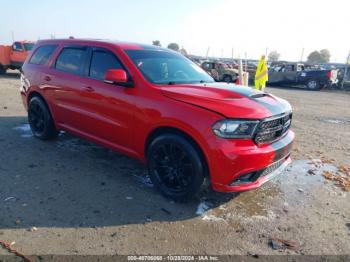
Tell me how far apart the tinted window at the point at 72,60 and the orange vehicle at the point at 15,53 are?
14.3m

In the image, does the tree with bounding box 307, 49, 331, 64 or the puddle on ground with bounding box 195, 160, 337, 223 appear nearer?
the puddle on ground with bounding box 195, 160, 337, 223

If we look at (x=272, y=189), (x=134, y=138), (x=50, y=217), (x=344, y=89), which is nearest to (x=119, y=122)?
(x=134, y=138)

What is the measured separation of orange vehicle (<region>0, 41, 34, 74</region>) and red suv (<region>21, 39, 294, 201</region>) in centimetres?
1429

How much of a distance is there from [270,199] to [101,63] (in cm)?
304

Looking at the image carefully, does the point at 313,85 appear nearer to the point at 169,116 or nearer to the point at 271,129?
the point at 271,129

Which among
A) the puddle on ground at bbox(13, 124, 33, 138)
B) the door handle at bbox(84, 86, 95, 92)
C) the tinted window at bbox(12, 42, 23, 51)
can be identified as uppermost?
the tinted window at bbox(12, 42, 23, 51)

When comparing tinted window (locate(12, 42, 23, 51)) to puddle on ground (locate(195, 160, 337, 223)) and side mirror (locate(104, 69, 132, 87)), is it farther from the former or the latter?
puddle on ground (locate(195, 160, 337, 223))

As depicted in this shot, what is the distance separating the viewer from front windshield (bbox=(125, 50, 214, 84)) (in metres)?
4.16

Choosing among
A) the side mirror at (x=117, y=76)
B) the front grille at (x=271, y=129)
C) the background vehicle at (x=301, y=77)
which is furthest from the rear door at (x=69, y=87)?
the background vehicle at (x=301, y=77)

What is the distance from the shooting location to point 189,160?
3.55 metres

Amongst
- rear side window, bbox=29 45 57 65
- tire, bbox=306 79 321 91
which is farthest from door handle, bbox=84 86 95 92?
tire, bbox=306 79 321 91

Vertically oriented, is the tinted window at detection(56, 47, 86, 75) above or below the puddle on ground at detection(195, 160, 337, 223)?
above

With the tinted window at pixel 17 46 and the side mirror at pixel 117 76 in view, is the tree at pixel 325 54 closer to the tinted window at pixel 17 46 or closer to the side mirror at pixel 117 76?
the tinted window at pixel 17 46

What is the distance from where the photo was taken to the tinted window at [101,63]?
14.3ft
